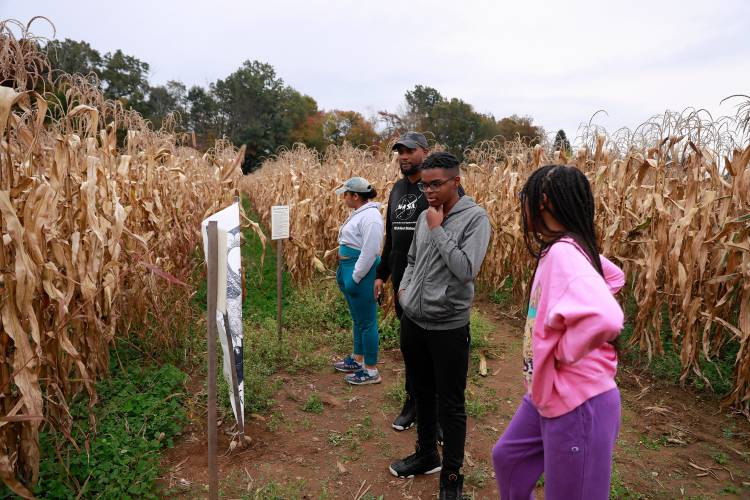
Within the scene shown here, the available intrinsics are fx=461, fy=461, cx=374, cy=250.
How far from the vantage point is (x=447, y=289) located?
244cm

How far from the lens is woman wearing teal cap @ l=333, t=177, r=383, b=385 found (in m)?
3.87

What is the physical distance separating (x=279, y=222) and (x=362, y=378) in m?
1.94

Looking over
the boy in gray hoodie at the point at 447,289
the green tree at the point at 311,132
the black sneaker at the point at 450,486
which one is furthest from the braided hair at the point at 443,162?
the green tree at the point at 311,132

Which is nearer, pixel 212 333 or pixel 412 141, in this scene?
pixel 212 333

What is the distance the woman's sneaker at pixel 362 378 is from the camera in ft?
13.9

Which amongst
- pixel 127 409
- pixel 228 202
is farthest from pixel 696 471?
pixel 228 202

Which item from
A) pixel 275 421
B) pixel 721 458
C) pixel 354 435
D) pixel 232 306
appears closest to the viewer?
pixel 232 306

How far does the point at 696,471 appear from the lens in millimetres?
3078

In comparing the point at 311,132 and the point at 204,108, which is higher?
the point at 204,108

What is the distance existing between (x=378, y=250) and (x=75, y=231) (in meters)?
2.15

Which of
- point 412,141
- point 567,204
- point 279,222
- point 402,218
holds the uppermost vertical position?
point 412,141

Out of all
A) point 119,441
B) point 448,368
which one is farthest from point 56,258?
point 448,368

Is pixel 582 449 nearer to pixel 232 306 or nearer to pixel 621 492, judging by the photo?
pixel 621 492

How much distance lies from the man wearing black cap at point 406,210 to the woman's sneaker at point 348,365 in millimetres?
1066
